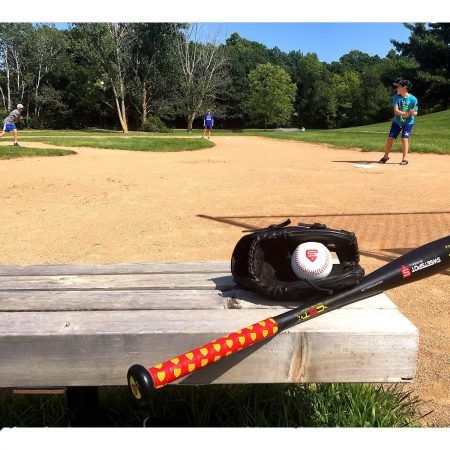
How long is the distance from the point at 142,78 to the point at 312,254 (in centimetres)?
4390

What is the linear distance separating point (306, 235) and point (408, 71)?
48.1 metres

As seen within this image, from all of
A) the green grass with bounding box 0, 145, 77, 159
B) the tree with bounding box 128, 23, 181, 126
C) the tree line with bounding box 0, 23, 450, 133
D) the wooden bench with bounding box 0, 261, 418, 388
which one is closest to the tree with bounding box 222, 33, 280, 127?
the tree line with bounding box 0, 23, 450, 133

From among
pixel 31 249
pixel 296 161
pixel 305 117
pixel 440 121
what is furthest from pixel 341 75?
pixel 31 249

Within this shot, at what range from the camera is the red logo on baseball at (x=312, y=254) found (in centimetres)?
193

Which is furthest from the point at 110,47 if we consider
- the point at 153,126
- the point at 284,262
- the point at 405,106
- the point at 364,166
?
the point at 284,262

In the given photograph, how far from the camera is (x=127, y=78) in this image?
4278cm

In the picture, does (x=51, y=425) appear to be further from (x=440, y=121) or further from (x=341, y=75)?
(x=341, y=75)

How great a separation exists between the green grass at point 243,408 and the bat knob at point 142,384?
65 centimetres

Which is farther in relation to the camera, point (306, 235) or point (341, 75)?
point (341, 75)

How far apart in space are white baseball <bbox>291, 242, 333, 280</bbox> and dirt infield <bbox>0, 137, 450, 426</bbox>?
93 cm

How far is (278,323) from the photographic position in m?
1.61

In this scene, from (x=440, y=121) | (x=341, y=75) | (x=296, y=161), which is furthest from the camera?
(x=341, y=75)

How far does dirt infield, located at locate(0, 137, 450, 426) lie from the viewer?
3713 millimetres

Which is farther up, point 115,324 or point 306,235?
point 306,235
